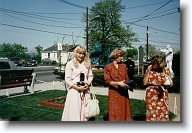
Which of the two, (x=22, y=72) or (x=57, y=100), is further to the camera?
(x=22, y=72)

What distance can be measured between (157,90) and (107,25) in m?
6.37

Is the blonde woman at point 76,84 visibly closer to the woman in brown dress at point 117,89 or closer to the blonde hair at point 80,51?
the blonde hair at point 80,51

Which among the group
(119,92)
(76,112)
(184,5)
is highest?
(184,5)

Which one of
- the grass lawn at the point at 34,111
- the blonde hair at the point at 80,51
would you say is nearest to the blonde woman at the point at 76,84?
the blonde hair at the point at 80,51

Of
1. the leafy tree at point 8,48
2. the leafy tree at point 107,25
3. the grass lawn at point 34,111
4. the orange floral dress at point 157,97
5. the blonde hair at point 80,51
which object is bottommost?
the grass lawn at point 34,111

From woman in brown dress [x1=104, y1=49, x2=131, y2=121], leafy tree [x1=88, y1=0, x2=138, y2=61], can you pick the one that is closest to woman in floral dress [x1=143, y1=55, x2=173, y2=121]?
woman in brown dress [x1=104, y1=49, x2=131, y2=121]

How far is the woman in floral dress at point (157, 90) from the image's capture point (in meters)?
3.89

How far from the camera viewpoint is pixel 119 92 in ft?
12.6

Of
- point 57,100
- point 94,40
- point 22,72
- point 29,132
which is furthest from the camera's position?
point 94,40

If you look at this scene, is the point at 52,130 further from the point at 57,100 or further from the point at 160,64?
the point at 160,64

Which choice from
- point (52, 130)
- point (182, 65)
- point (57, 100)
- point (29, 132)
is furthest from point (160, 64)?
point (57, 100)

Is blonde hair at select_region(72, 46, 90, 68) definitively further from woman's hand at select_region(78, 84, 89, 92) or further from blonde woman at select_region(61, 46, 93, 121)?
woman's hand at select_region(78, 84, 89, 92)

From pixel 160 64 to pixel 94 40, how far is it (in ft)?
25.7

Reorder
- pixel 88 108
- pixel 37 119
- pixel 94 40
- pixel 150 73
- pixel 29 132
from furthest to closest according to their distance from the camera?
pixel 94 40 < pixel 37 119 < pixel 29 132 < pixel 150 73 < pixel 88 108
